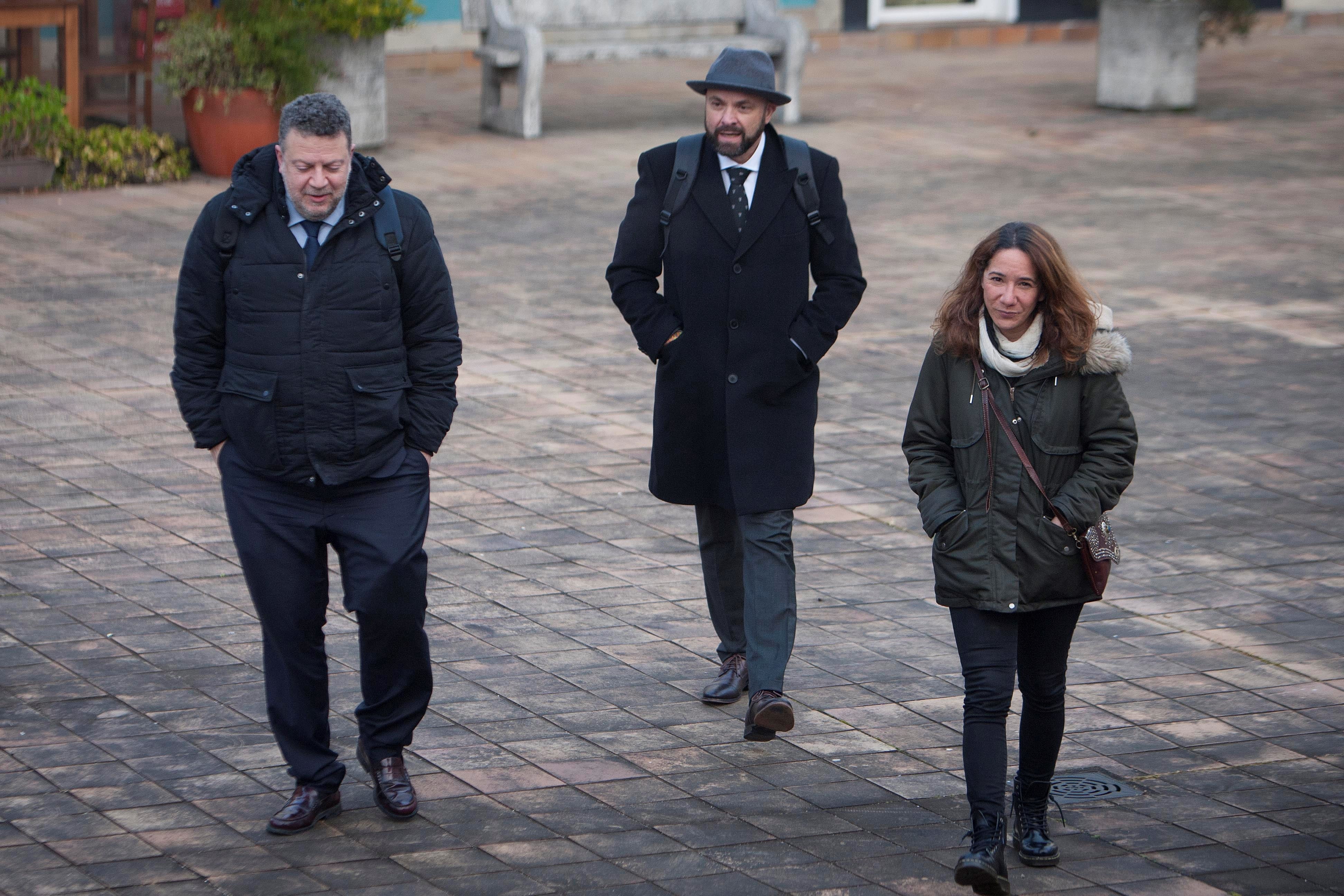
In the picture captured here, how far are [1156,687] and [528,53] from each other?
10.9 meters

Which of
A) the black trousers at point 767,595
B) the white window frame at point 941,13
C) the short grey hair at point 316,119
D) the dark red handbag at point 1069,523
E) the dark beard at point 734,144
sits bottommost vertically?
the black trousers at point 767,595

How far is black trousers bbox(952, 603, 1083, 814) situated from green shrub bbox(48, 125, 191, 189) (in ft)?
34.2

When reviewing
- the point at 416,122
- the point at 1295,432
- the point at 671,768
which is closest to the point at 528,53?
the point at 416,122

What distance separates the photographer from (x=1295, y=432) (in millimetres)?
8188

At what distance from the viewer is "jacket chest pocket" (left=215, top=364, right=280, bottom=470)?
14.0 feet

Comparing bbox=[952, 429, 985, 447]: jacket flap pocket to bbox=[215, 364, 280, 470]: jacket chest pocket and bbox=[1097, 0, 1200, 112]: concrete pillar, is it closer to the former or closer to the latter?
bbox=[215, 364, 280, 470]: jacket chest pocket

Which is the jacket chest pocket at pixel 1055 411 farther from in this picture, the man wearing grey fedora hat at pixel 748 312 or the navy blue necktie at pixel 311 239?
the navy blue necktie at pixel 311 239

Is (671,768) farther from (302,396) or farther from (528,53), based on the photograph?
(528,53)

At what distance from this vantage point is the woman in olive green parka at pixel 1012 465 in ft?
13.9

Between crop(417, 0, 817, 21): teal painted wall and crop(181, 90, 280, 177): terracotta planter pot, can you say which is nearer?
crop(181, 90, 280, 177): terracotta planter pot

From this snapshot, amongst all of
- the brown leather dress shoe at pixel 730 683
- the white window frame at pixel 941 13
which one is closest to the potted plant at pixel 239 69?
the brown leather dress shoe at pixel 730 683

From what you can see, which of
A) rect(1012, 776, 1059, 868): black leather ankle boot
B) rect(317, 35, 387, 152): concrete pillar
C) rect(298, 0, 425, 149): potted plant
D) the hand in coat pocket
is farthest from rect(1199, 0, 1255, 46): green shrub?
rect(1012, 776, 1059, 868): black leather ankle boot

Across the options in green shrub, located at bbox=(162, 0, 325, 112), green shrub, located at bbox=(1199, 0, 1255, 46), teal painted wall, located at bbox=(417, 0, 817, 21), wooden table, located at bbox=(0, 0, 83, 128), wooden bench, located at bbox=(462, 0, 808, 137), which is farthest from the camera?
teal painted wall, located at bbox=(417, 0, 817, 21)

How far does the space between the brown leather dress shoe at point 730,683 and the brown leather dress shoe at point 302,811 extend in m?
1.30
